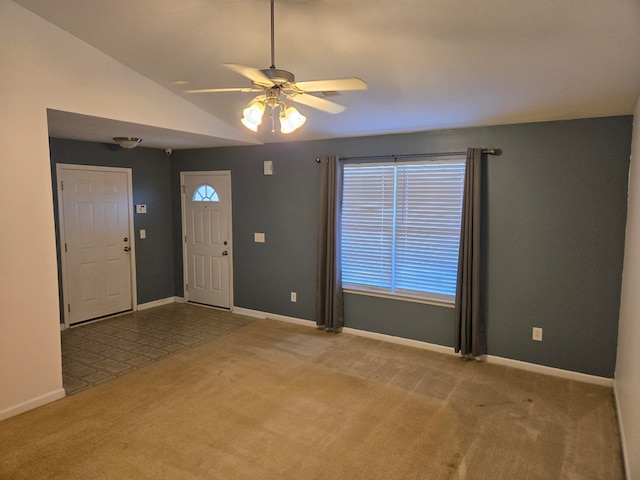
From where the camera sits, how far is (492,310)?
413 cm

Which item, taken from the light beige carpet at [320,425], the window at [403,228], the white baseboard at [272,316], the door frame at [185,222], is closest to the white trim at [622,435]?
the light beige carpet at [320,425]

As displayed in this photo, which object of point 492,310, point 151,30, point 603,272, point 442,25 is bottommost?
point 492,310

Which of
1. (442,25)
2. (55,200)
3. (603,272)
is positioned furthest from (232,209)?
(603,272)

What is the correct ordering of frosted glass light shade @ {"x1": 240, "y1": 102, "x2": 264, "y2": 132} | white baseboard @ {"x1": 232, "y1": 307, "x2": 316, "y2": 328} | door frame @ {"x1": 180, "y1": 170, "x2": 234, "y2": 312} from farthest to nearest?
door frame @ {"x1": 180, "y1": 170, "x2": 234, "y2": 312}, white baseboard @ {"x1": 232, "y1": 307, "x2": 316, "y2": 328}, frosted glass light shade @ {"x1": 240, "y1": 102, "x2": 264, "y2": 132}

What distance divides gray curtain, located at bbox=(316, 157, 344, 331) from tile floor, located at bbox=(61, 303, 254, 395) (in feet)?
3.82

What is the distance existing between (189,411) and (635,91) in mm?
4057

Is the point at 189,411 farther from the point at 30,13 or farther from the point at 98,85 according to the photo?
the point at 30,13

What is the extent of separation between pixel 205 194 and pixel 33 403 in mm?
3490

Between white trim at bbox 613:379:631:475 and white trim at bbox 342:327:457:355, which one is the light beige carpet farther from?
white trim at bbox 342:327:457:355

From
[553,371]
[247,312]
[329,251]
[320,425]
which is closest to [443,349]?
[553,371]

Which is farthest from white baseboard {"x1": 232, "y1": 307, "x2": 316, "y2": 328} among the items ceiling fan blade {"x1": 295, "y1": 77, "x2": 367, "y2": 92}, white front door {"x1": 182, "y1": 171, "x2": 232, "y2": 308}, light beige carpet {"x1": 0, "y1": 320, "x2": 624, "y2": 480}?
ceiling fan blade {"x1": 295, "y1": 77, "x2": 367, "y2": 92}

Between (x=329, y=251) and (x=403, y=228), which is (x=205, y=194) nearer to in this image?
(x=329, y=251)

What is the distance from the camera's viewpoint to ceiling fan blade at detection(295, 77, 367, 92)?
6.82ft

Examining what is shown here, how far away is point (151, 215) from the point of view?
244 inches
